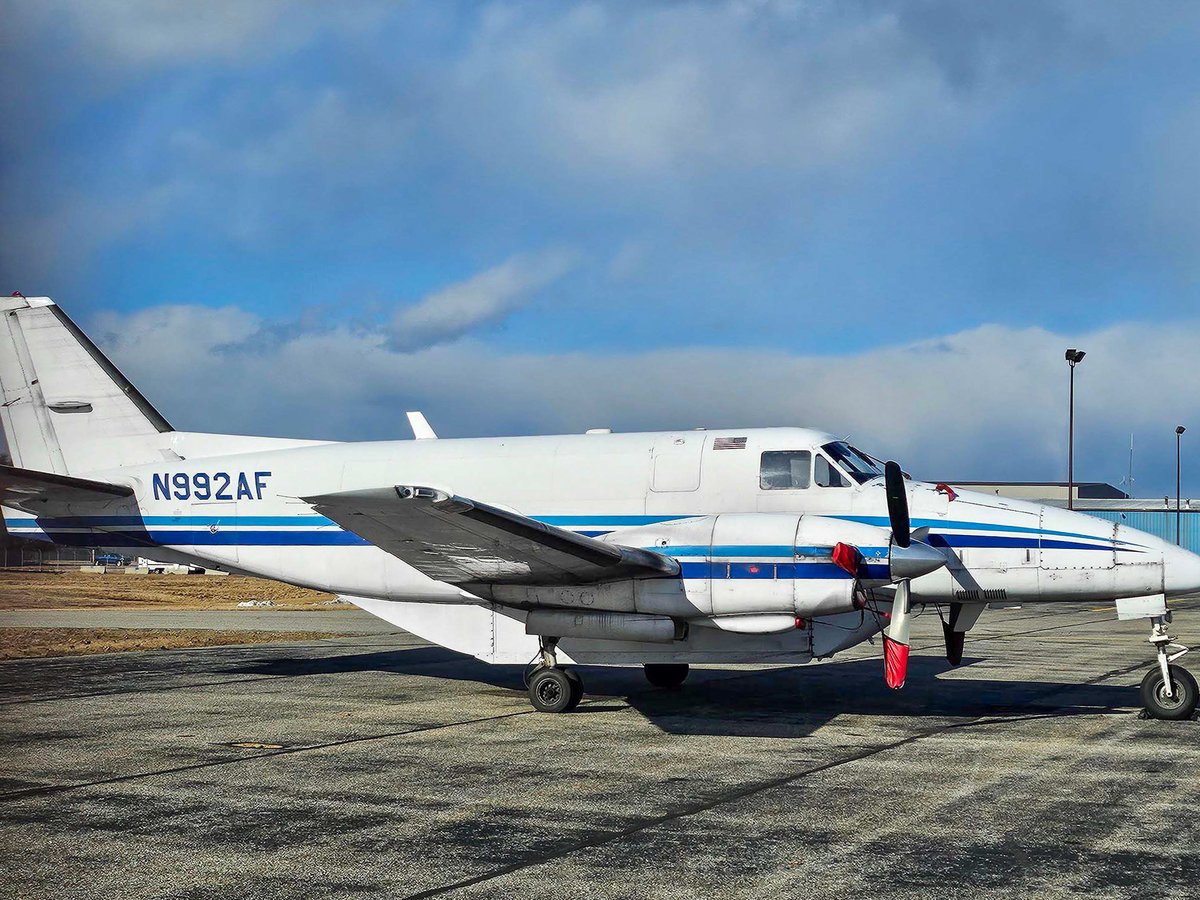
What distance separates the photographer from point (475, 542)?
1278 cm

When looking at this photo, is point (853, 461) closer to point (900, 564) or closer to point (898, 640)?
point (900, 564)

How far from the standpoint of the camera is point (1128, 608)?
1316 centimetres

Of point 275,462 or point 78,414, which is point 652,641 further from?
point 78,414

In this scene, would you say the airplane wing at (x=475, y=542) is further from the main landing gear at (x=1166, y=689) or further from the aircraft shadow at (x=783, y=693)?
the main landing gear at (x=1166, y=689)

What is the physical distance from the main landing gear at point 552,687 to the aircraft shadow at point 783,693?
0.26 m

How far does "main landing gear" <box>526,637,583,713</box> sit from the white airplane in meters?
0.03

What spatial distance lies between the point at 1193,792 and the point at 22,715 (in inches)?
510

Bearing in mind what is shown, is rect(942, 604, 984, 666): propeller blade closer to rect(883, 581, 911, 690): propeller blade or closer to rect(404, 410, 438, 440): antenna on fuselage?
rect(883, 581, 911, 690): propeller blade

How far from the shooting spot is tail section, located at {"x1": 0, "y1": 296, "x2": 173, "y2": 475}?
18422 mm

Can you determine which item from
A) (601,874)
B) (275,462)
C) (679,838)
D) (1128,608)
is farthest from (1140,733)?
(275,462)

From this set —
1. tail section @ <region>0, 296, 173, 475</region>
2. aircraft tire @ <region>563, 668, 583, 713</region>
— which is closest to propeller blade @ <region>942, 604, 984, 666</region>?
aircraft tire @ <region>563, 668, 583, 713</region>

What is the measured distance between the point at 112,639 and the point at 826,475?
60.0ft

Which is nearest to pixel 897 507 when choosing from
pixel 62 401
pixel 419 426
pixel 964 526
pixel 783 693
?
pixel 964 526

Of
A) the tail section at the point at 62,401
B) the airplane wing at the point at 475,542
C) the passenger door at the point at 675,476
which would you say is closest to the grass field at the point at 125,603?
the tail section at the point at 62,401
